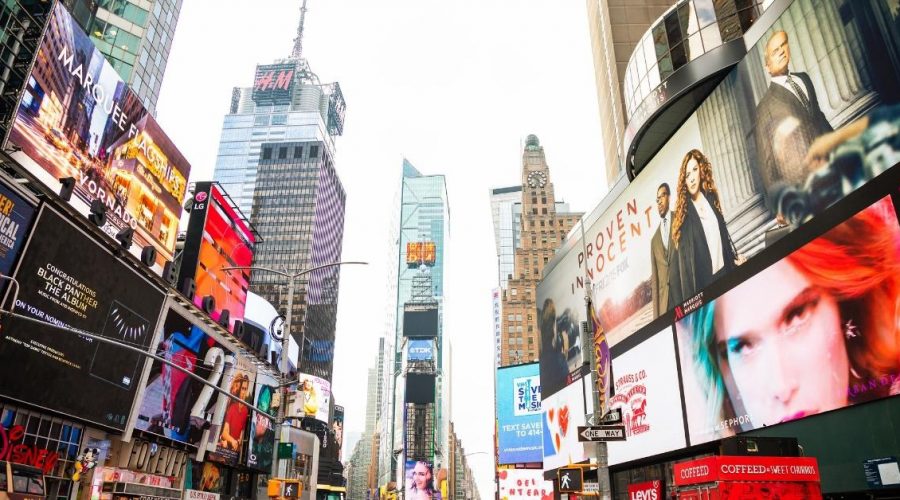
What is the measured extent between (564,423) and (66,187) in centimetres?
3871

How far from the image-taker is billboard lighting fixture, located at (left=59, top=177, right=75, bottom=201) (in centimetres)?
2892

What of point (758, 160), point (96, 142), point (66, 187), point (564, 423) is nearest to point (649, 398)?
point (758, 160)

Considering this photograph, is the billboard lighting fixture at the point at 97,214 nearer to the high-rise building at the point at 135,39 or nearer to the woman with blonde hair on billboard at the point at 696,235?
the woman with blonde hair on billboard at the point at 696,235

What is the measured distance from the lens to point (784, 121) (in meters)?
22.3

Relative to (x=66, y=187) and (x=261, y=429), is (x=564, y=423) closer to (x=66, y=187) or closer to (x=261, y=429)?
(x=261, y=429)

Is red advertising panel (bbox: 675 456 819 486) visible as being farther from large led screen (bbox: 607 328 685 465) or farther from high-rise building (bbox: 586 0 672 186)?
high-rise building (bbox: 586 0 672 186)

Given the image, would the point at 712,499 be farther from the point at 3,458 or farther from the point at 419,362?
the point at 419,362

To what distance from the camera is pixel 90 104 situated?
31.4 m

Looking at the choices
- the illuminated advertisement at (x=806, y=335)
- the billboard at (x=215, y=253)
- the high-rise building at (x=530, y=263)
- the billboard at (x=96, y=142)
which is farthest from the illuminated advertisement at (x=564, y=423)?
the high-rise building at (x=530, y=263)

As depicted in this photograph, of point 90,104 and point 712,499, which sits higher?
point 90,104

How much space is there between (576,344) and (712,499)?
3665 cm

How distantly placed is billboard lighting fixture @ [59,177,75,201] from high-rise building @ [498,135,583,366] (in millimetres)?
112066

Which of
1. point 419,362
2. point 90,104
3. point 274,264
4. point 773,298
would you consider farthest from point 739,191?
point 274,264

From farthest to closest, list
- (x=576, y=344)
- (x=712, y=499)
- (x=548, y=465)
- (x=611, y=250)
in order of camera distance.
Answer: (x=548, y=465)
(x=576, y=344)
(x=611, y=250)
(x=712, y=499)
